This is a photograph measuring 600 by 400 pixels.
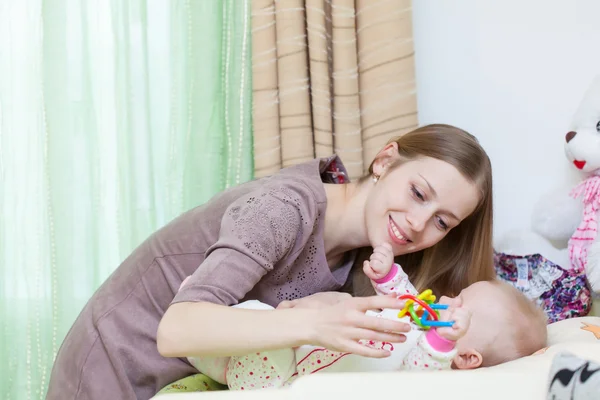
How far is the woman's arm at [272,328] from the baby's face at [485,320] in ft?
1.07

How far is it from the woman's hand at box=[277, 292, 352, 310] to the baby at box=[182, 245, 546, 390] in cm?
8

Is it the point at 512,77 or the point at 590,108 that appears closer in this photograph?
the point at 590,108

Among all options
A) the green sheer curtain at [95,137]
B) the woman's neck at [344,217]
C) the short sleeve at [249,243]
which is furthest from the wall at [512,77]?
the short sleeve at [249,243]

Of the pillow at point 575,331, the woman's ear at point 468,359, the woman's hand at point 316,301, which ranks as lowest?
the pillow at point 575,331

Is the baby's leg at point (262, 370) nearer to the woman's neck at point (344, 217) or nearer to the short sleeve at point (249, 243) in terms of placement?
the short sleeve at point (249, 243)

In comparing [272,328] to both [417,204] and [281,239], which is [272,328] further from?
Result: [417,204]

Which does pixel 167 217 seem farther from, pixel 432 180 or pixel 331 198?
pixel 432 180

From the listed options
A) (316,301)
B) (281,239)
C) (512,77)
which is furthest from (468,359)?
(512,77)

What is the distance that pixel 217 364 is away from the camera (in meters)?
1.20

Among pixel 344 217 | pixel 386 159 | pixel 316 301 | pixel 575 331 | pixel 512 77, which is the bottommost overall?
pixel 575 331

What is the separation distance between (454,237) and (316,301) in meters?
0.45

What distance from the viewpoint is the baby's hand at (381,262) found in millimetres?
1363

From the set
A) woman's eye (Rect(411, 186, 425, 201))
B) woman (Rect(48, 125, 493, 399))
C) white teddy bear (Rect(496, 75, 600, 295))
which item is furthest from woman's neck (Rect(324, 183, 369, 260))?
white teddy bear (Rect(496, 75, 600, 295))

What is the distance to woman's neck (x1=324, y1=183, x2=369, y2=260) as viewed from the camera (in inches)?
55.9
